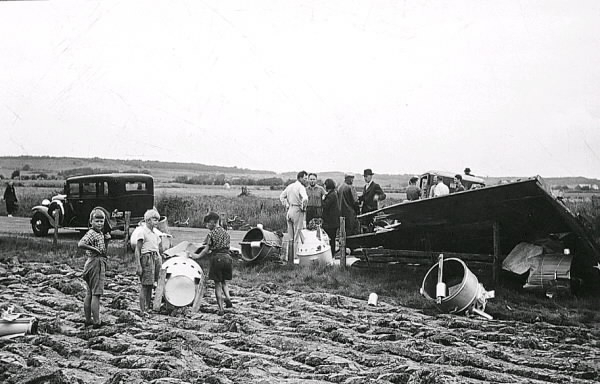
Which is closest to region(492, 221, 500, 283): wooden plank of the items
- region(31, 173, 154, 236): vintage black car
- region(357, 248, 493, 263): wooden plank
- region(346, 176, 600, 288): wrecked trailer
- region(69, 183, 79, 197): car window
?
region(346, 176, 600, 288): wrecked trailer

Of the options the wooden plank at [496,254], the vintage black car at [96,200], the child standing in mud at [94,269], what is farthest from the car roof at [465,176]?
the child standing in mud at [94,269]

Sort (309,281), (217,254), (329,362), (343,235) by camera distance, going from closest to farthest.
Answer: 1. (329,362)
2. (217,254)
3. (309,281)
4. (343,235)

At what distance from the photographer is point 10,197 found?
2619 centimetres

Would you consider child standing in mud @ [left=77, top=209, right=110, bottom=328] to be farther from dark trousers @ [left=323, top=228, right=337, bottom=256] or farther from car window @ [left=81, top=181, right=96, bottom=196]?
car window @ [left=81, top=181, right=96, bottom=196]

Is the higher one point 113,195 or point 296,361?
point 113,195

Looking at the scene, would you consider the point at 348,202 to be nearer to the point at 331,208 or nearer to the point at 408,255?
the point at 331,208

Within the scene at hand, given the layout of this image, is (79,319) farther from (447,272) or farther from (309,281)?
(447,272)

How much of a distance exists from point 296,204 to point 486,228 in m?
3.77

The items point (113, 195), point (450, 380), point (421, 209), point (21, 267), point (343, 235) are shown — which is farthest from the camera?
point (113, 195)

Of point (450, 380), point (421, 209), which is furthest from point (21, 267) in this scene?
point (450, 380)

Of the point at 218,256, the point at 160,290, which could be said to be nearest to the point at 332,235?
the point at 218,256

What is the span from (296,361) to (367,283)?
4836mm

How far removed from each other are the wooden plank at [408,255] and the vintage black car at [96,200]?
29.2 feet

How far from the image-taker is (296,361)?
5996mm
